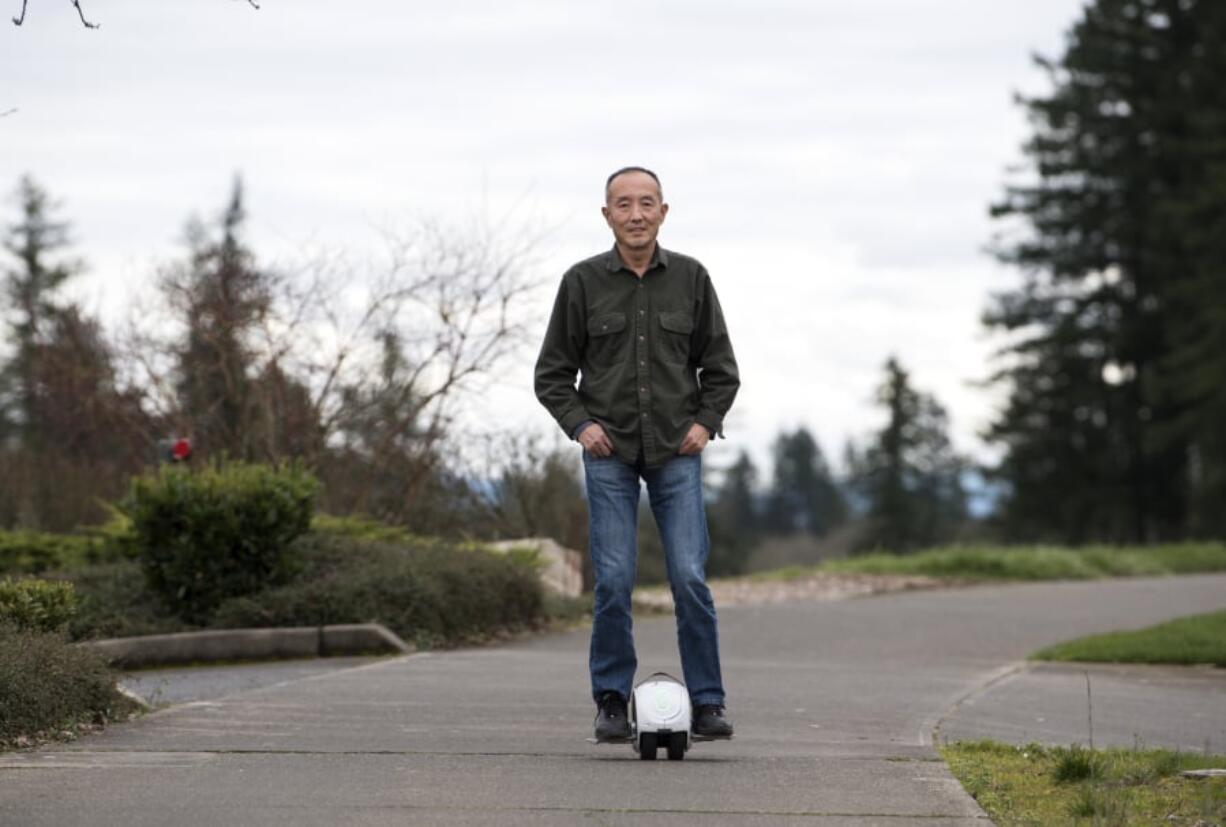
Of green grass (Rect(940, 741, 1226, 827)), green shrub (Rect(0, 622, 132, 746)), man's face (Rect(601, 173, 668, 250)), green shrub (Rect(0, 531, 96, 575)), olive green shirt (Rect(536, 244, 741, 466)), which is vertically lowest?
green grass (Rect(940, 741, 1226, 827))

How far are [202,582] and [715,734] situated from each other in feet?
22.5

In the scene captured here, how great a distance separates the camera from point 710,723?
7.07 m

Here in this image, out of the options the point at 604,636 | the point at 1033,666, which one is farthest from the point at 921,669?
the point at 604,636

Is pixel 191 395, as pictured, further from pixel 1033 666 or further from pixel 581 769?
pixel 581 769

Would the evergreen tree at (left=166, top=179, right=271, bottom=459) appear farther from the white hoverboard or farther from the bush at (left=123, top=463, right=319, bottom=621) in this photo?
the white hoverboard

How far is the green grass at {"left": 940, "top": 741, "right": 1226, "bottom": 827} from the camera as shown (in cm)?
570

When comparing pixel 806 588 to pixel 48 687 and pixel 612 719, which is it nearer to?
pixel 48 687

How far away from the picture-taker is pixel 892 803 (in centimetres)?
591

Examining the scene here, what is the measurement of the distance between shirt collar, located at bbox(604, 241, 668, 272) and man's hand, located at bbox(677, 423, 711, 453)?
631 millimetres

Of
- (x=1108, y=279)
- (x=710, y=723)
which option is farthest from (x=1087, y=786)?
(x=1108, y=279)

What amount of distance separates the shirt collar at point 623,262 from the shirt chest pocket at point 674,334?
0.20 metres

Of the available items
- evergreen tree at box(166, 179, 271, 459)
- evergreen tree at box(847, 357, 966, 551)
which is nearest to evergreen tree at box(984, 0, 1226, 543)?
evergreen tree at box(847, 357, 966, 551)

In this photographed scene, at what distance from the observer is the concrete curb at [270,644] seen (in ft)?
40.3

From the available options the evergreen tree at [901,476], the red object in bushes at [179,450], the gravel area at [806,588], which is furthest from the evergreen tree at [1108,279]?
the red object in bushes at [179,450]
